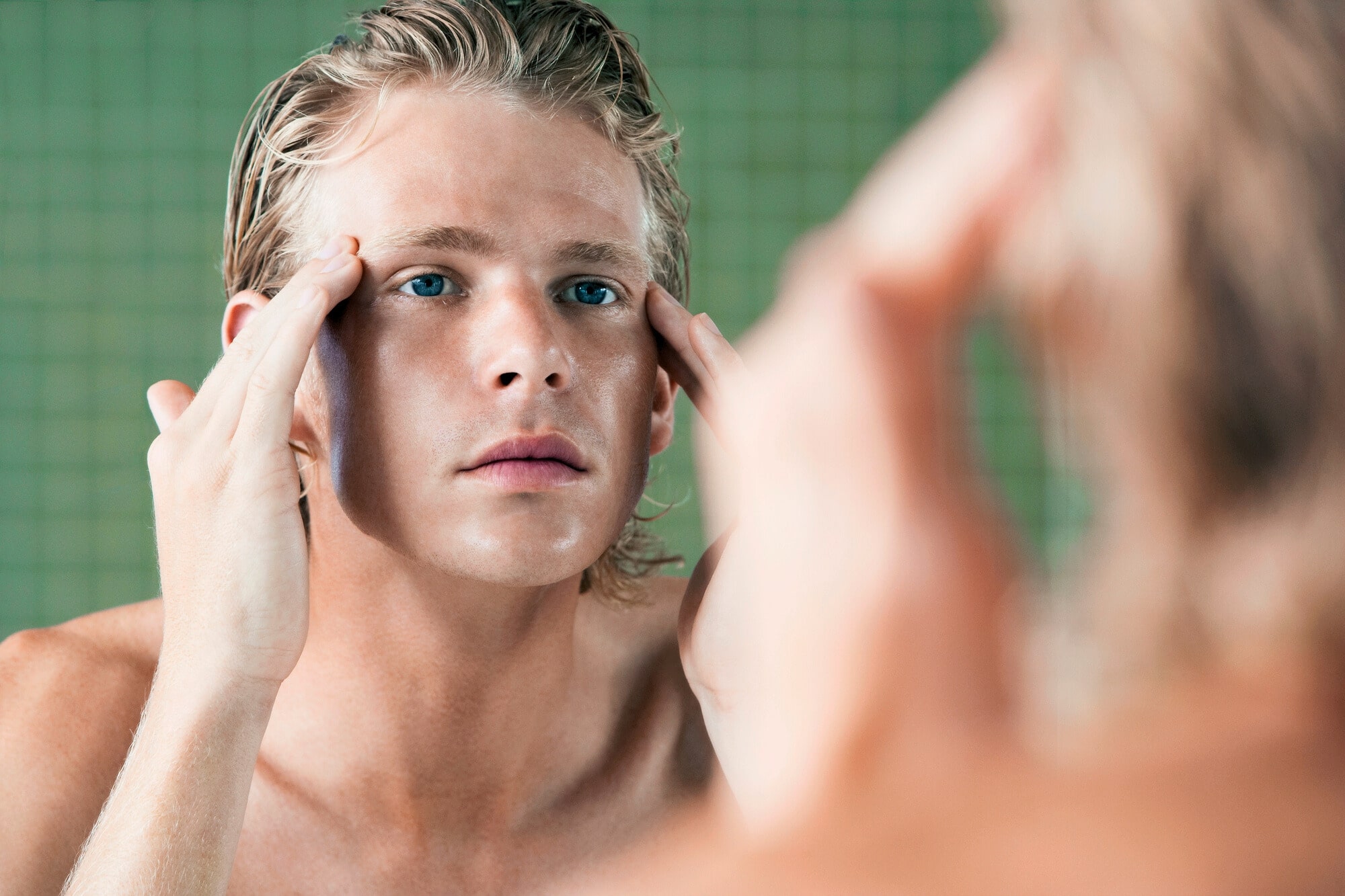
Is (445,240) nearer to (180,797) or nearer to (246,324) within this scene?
(246,324)

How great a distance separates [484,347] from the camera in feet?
3.08

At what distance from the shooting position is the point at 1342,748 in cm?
34

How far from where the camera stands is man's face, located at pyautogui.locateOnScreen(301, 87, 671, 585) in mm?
935

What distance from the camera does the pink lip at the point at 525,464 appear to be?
3.04ft

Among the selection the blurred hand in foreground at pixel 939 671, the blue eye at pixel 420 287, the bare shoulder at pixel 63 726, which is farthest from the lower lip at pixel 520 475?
the blurred hand in foreground at pixel 939 671

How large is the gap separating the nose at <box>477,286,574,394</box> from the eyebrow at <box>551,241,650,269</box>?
45 mm

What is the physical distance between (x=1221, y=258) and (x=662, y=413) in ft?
2.79

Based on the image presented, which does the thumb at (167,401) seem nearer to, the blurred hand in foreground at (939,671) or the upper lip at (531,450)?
the upper lip at (531,450)

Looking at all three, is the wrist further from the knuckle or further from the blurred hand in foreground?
the blurred hand in foreground

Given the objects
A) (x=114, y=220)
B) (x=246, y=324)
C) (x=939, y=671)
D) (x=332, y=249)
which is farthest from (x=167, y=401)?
(x=114, y=220)

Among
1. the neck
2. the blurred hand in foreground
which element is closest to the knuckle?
the neck

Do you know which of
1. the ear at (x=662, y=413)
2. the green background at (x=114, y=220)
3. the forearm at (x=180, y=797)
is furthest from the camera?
the green background at (x=114, y=220)

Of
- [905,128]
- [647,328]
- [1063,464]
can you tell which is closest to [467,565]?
[647,328]

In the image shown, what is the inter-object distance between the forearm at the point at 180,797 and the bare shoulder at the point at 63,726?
4.7 inches
